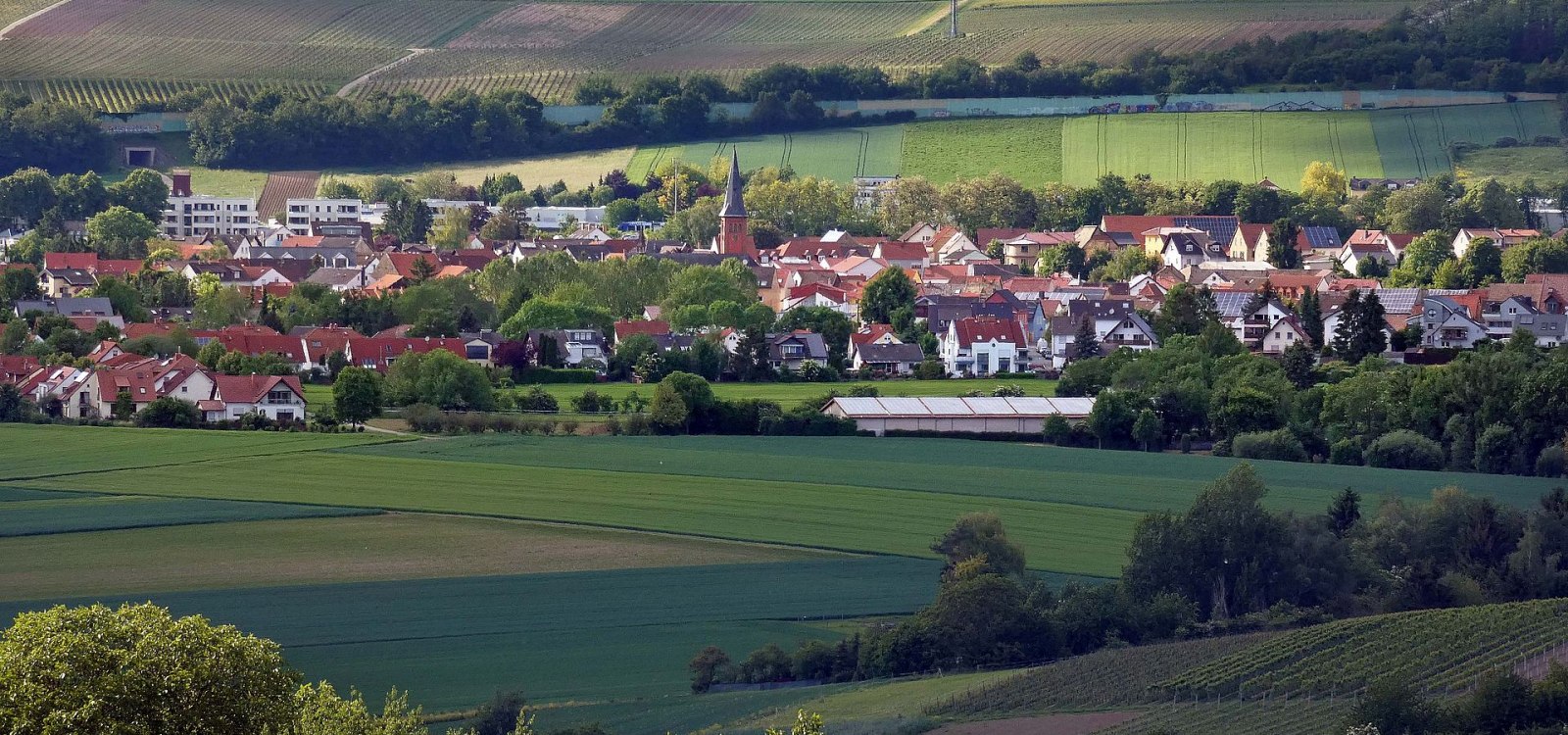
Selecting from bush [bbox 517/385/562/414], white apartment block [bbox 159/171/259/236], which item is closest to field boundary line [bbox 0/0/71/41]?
white apartment block [bbox 159/171/259/236]

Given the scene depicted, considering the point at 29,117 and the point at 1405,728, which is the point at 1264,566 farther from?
the point at 29,117

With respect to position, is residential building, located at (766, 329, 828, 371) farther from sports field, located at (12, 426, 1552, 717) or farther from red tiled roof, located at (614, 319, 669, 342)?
sports field, located at (12, 426, 1552, 717)

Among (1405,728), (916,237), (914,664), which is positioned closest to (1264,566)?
(914,664)

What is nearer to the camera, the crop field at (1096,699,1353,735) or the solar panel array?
the crop field at (1096,699,1353,735)

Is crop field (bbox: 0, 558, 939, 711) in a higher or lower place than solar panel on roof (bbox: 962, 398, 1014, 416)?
lower

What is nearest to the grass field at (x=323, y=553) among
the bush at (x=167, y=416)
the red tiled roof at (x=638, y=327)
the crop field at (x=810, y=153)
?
the bush at (x=167, y=416)

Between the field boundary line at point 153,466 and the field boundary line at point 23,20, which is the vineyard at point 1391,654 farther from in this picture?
the field boundary line at point 23,20
